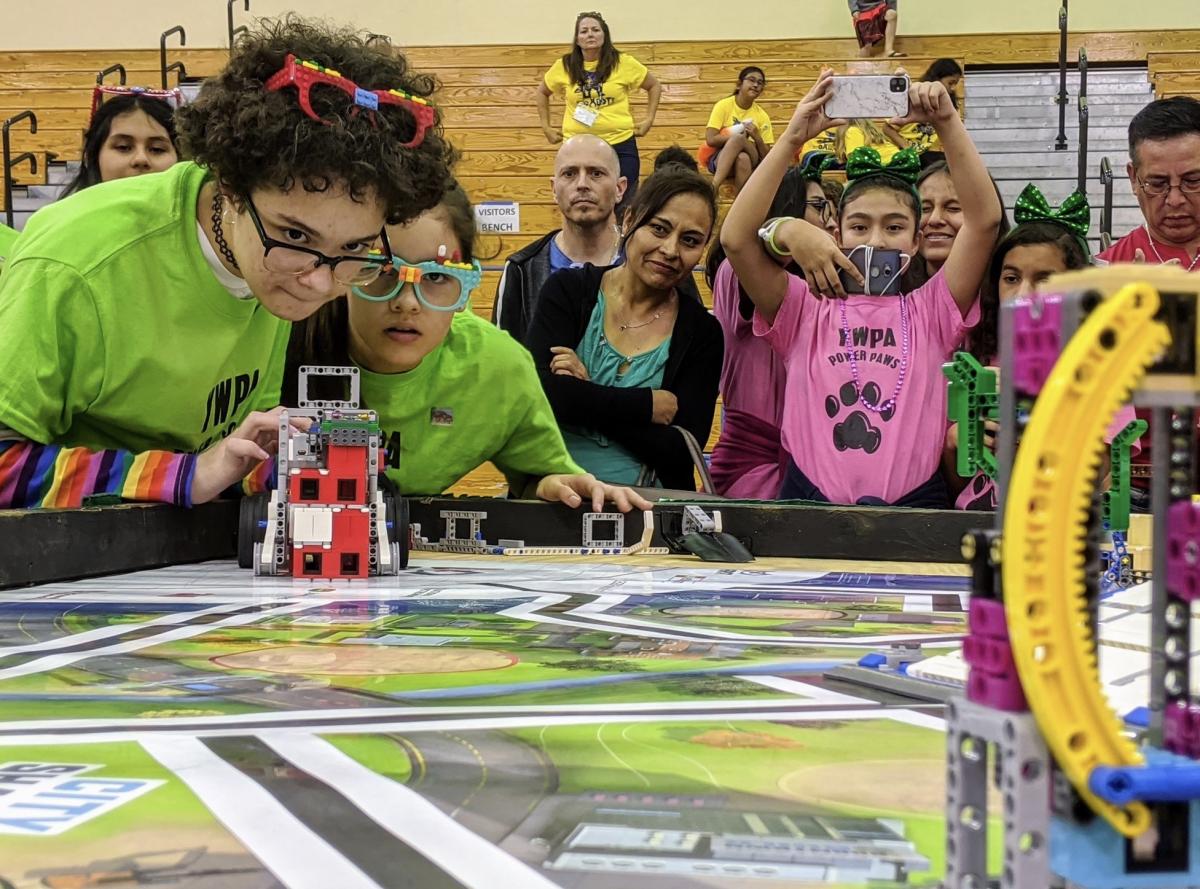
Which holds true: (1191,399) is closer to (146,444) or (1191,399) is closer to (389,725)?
(389,725)

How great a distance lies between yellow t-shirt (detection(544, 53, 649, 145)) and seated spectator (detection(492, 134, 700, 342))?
160 inches

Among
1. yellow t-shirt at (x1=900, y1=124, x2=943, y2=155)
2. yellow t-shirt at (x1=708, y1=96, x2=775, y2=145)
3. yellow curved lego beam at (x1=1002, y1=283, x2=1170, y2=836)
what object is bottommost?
yellow curved lego beam at (x1=1002, y1=283, x2=1170, y2=836)

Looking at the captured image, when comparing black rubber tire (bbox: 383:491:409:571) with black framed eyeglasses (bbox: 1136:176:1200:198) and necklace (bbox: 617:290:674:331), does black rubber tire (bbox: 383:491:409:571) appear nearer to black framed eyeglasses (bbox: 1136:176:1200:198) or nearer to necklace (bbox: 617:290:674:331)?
necklace (bbox: 617:290:674:331)

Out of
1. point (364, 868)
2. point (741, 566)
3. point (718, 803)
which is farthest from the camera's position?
point (741, 566)

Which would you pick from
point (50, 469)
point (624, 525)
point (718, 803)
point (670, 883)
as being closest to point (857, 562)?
point (624, 525)

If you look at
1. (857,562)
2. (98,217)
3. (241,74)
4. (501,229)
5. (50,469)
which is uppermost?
(501,229)

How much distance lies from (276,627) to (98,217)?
0.95 m

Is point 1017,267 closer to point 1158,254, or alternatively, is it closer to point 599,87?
point 1158,254

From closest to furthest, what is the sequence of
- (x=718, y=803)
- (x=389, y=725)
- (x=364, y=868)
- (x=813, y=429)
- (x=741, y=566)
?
(x=364, y=868) < (x=718, y=803) < (x=389, y=725) < (x=741, y=566) < (x=813, y=429)

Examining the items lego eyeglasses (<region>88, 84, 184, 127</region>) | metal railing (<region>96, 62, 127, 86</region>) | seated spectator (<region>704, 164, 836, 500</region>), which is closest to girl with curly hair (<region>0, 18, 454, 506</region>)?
seated spectator (<region>704, 164, 836, 500</region>)

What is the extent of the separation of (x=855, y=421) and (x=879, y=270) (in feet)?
1.28

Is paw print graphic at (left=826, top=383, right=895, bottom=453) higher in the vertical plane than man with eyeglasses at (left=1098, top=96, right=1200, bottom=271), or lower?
lower

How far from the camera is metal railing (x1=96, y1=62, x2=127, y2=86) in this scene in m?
9.37

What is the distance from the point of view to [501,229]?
7.45m
